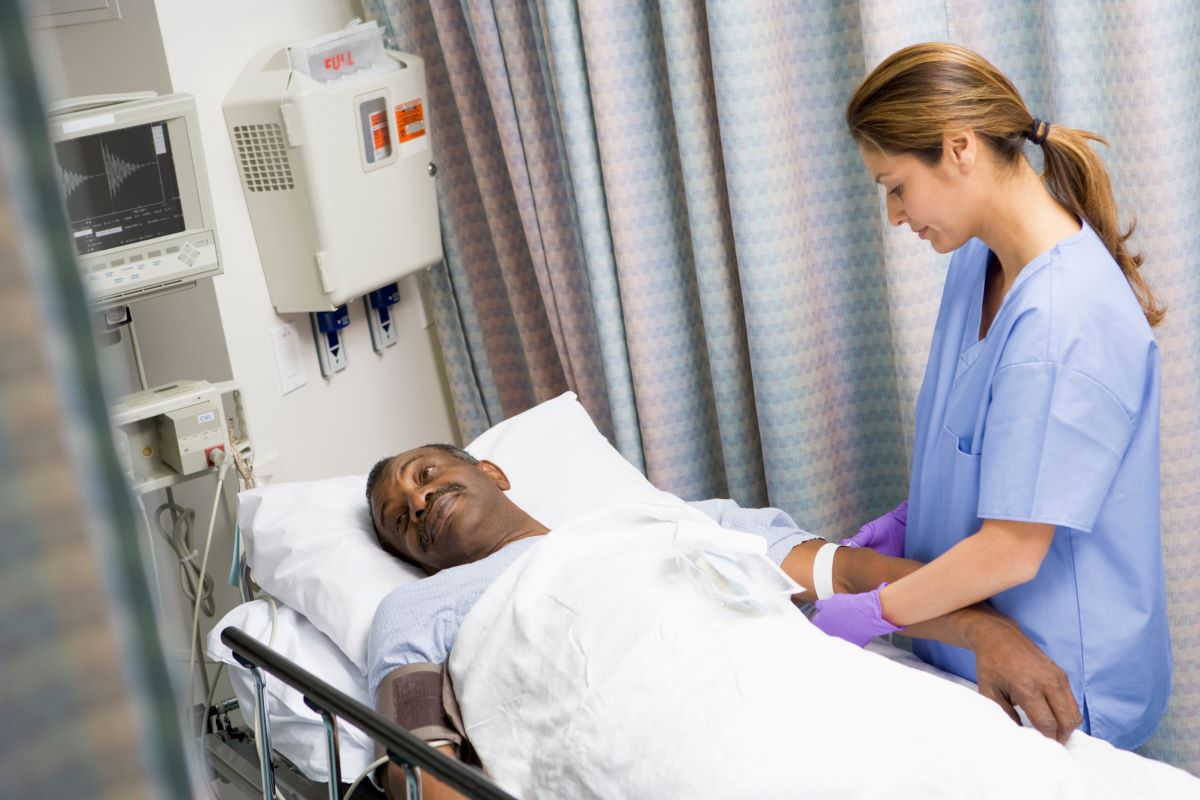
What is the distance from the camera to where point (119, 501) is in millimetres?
200

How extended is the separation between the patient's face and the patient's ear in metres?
0.05

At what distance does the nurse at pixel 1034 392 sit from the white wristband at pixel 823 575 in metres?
0.18

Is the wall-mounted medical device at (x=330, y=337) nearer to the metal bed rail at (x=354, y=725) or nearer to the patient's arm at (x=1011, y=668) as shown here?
the metal bed rail at (x=354, y=725)

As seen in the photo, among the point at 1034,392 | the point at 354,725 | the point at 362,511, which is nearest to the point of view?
the point at 354,725

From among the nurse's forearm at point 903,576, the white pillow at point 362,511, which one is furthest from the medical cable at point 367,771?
the nurse's forearm at point 903,576

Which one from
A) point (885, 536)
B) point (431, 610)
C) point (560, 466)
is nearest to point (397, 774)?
point (431, 610)

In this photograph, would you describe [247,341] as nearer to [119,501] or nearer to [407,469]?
[407,469]

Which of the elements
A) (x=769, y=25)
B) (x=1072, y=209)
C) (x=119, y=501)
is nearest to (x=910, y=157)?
(x=1072, y=209)

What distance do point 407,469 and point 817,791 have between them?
1.05 metres

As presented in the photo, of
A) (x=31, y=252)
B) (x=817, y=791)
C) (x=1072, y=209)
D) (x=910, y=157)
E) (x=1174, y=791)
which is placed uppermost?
(x=31, y=252)

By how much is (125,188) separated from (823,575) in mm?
1449

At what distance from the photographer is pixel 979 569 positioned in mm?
1562

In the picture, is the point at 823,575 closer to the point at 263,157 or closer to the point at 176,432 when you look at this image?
the point at 176,432

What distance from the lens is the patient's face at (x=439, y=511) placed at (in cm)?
202
